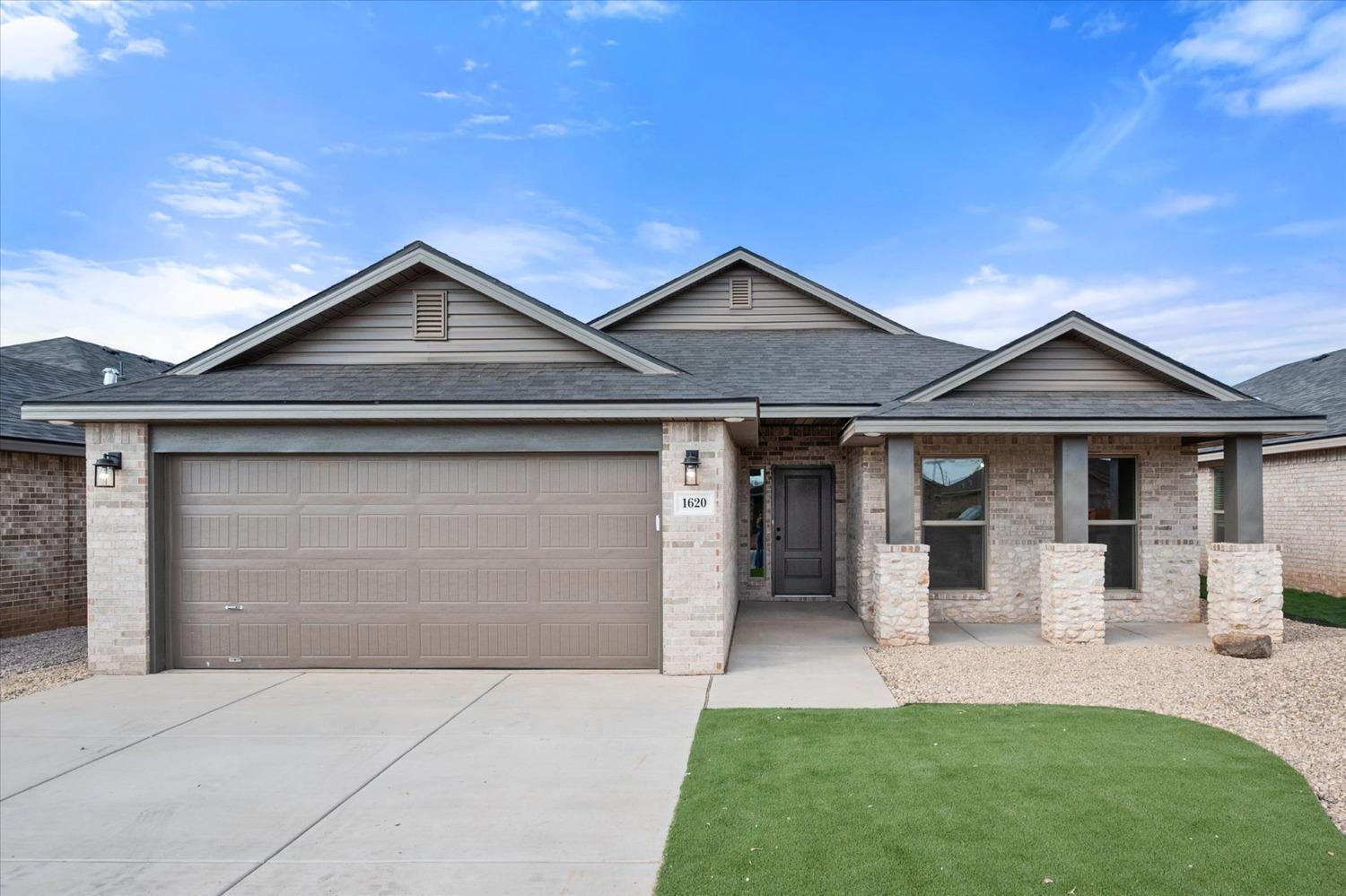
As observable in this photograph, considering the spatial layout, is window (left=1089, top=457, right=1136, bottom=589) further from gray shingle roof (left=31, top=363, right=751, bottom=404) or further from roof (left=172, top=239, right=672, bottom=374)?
roof (left=172, top=239, right=672, bottom=374)

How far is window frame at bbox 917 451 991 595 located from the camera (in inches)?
432

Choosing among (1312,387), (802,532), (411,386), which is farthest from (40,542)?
(1312,387)

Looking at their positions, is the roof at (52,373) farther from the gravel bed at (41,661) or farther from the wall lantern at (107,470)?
the gravel bed at (41,661)

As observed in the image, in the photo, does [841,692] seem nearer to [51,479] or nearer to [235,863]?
[235,863]

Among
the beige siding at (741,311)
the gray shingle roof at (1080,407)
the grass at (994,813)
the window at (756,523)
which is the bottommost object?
the grass at (994,813)

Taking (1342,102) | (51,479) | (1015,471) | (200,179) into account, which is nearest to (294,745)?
(51,479)

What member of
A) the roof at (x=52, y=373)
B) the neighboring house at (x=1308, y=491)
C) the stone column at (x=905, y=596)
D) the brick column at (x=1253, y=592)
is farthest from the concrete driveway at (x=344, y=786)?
the neighboring house at (x=1308, y=491)

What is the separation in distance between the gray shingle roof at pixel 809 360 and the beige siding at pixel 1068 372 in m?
1.40

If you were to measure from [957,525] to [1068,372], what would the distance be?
8.66 feet

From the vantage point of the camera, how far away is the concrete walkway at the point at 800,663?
7039 mm

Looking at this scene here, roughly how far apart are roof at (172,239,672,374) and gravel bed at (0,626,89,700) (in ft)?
12.1

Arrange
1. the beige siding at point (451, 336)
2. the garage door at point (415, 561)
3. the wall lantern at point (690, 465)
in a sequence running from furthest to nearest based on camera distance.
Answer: the beige siding at point (451, 336)
the garage door at point (415, 561)
the wall lantern at point (690, 465)

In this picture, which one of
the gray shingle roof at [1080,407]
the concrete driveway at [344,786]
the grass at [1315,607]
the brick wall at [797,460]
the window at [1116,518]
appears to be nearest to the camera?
the concrete driveway at [344,786]

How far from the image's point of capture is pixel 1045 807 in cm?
430
